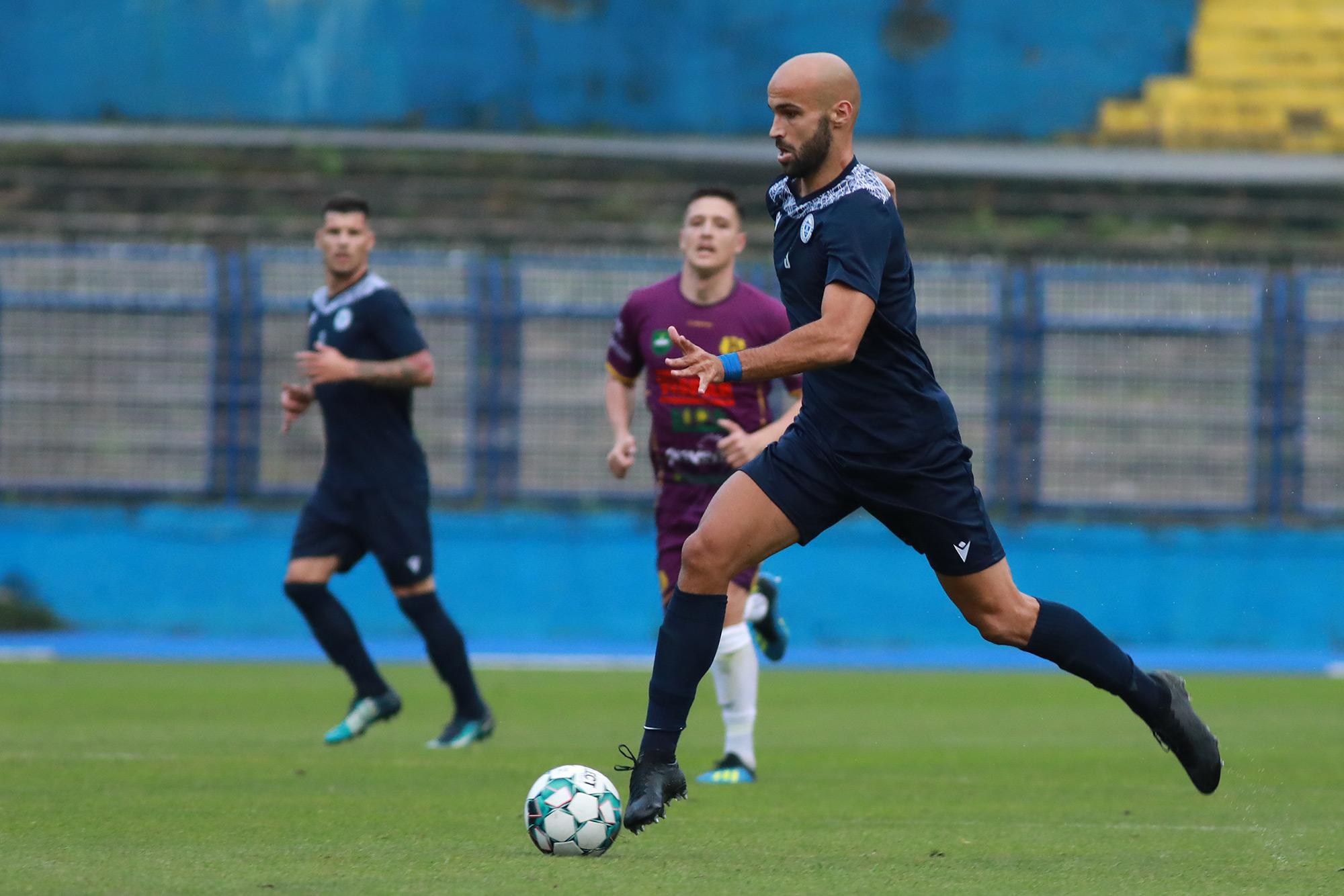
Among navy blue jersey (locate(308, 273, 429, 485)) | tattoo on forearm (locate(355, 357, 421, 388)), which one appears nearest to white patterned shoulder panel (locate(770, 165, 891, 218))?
tattoo on forearm (locate(355, 357, 421, 388))

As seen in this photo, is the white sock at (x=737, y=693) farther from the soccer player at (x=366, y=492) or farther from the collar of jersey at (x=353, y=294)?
the collar of jersey at (x=353, y=294)

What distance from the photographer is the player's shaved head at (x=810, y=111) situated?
5578mm

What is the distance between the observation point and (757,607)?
29.6 ft

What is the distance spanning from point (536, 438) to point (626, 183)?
3367mm

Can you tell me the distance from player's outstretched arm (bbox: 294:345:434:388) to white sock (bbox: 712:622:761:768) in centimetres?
185

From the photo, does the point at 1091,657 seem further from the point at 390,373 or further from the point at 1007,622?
the point at 390,373

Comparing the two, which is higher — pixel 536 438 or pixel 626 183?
pixel 626 183

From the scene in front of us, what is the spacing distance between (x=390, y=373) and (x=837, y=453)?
3.44 metres

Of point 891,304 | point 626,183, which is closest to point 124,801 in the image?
point 891,304

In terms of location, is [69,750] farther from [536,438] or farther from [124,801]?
[536,438]

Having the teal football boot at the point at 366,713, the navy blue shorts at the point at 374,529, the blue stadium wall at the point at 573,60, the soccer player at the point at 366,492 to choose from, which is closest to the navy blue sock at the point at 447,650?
the soccer player at the point at 366,492

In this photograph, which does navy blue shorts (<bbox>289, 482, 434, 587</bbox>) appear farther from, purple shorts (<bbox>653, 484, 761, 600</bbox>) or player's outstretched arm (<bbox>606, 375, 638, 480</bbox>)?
purple shorts (<bbox>653, 484, 761, 600</bbox>)

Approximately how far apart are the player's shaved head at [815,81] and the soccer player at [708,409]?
7.67ft

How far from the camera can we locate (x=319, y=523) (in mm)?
8906
